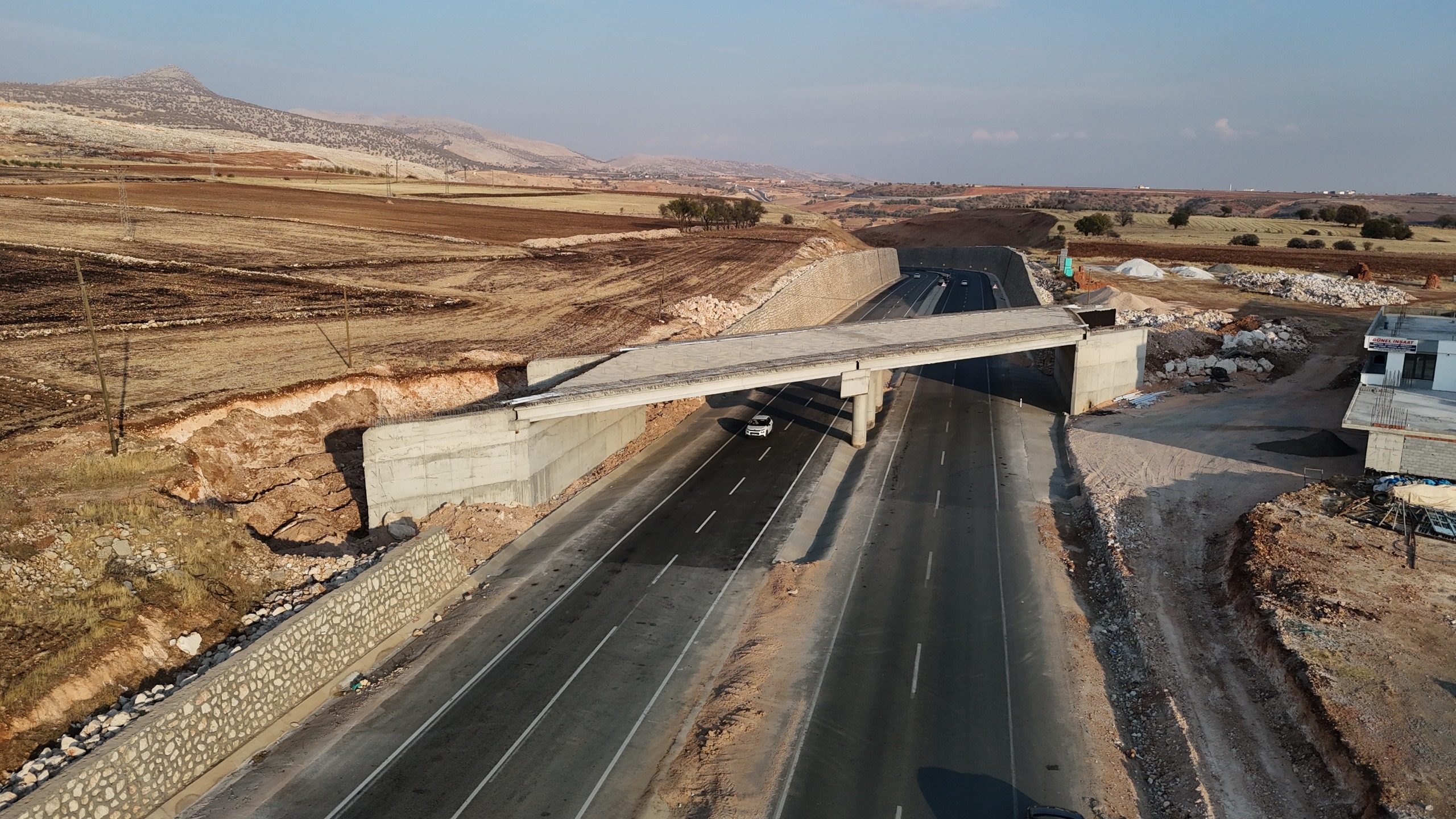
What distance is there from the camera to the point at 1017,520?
113 ft

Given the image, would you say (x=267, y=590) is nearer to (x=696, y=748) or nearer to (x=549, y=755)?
(x=549, y=755)

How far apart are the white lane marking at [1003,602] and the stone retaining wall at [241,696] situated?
17.8m

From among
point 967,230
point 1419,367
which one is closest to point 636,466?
point 1419,367

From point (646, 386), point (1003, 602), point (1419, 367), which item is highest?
point (646, 386)

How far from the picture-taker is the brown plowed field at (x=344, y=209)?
84.0 metres

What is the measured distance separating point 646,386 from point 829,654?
1518cm

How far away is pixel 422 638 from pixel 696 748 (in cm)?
990

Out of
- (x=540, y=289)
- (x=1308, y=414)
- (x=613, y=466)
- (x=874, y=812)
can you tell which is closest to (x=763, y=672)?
(x=874, y=812)

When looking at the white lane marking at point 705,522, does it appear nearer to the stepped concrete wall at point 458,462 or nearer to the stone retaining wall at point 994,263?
the stepped concrete wall at point 458,462

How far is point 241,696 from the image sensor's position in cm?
2025

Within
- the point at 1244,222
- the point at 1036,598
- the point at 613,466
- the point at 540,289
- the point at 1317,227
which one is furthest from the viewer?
the point at 1244,222

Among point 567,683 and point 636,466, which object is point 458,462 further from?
point 567,683

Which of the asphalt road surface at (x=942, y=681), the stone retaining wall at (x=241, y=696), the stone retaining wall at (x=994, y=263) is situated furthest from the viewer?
the stone retaining wall at (x=994, y=263)

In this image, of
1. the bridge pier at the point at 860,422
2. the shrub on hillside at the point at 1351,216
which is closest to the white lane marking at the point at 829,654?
the bridge pier at the point at 860,422
